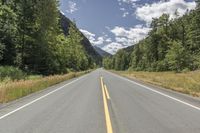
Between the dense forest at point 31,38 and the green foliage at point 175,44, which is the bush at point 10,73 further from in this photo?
the green foliage at point 175,44

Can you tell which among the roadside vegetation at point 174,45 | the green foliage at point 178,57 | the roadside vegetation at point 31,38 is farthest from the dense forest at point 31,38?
the green foliage at point 178,57

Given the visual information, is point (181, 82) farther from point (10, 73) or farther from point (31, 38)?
point (31, 38)

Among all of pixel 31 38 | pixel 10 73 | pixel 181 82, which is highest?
pixel 31 38

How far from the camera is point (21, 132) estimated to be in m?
8.25

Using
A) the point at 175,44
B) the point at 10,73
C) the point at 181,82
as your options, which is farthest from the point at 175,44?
the point at 10,73

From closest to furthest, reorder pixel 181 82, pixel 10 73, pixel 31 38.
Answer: pixel 181 82
pixel 10 73
pixel 31 38

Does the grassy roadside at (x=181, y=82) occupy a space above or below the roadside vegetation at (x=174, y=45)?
below

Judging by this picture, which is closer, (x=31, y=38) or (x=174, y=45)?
(x=31, y=38)

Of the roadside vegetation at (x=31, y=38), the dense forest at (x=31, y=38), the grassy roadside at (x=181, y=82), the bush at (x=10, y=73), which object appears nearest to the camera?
the grassy roadside at (x=181, y=82)

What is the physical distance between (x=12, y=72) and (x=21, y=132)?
27.7m

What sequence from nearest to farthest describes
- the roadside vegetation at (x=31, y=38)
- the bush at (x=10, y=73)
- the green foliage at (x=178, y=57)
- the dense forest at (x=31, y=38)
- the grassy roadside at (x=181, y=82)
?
1. the grassy roadside at (x=181, y=82)
2. the bush at (x=10, y=73)
3. the roadside vegetation at (x=31, y=38)
4. the dense forest at (x=31, y=38)
5. the green foliage at (x=178, y=57)

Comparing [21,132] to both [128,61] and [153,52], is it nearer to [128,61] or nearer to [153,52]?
[153,52]

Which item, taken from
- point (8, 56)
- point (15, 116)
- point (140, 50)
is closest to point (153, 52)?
point (140, 50)

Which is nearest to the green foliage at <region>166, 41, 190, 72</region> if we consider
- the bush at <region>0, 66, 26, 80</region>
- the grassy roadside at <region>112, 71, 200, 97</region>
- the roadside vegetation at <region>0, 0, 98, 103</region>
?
the grassy roadside at <region>112, 71, 200, 97</region>
